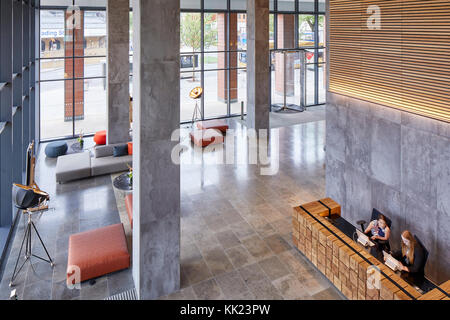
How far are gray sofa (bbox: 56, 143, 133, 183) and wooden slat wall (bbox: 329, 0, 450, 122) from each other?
7.36m

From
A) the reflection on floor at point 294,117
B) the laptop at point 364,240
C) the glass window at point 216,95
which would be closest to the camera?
the laptop at point 364,240

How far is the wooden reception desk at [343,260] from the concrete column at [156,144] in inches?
96.5

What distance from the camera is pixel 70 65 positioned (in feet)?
47.2

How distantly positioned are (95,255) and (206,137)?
833 cm

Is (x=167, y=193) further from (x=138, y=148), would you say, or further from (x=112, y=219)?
(x=112, y=219)

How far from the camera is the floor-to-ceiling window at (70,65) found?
13867 mm

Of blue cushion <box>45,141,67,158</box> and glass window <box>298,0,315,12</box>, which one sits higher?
glass window <box>298,0,315,12</box>

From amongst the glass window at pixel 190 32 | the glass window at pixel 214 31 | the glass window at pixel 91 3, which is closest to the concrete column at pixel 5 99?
the glass window at pixel 91 3

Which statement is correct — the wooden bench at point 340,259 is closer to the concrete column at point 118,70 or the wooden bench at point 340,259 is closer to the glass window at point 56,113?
the concrete column at point 118,70

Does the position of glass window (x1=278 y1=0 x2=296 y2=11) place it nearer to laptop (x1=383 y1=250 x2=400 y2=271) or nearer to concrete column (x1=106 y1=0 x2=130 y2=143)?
concrete column (x1=106 y1=0 x2=130 y2=143)

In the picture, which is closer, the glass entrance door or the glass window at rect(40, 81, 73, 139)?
the glass window at rect(40, 81, 73, 139)

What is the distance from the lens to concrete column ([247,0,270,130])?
537 inches

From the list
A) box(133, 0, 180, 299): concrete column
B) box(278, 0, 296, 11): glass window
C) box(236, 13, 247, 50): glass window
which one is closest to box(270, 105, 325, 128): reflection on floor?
box(236, 13, 247, 50): glass window
